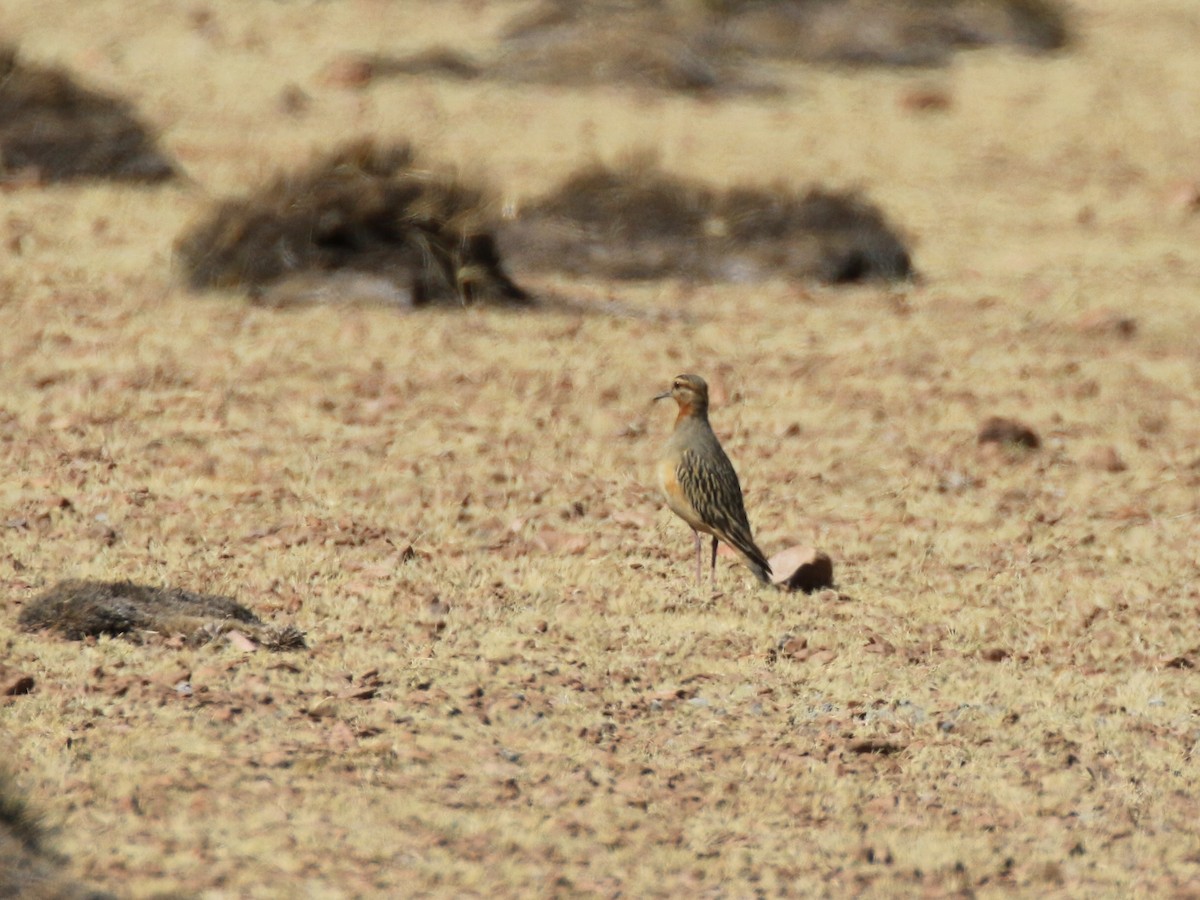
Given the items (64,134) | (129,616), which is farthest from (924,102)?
(129,616)

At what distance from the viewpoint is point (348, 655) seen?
19.6ft

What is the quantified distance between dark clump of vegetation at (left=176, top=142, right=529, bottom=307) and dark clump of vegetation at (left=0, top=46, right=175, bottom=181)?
2.50m

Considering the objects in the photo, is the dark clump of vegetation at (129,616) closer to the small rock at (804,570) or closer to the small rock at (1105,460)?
the small rock at (804,570)

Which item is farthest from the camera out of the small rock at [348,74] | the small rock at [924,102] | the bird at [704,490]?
the small rock at [924,102]

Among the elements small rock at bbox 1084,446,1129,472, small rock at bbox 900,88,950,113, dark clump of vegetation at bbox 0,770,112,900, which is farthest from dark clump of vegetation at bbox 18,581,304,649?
small rock at bbox 900,88,950,113

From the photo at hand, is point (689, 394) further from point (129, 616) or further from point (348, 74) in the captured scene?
point (348, 74)

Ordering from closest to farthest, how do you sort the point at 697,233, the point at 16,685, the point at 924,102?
the point at 16,685 → the point at 697,233 → the point at 924,102

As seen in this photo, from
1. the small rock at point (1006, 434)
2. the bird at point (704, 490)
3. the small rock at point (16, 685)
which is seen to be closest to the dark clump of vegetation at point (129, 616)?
the small rock at point (16, 685)

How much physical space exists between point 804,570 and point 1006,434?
2256 mm

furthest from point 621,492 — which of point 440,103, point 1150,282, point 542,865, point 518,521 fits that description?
point 440,103

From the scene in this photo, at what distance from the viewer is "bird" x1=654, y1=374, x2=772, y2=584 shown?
6.80 metres

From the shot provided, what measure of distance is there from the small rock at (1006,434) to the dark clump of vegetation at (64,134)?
6859 millimetres

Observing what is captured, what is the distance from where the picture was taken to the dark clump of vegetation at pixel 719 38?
18.6 meters

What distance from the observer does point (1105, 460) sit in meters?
8.80
